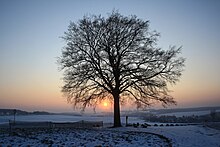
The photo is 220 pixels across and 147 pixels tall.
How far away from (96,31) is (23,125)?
15.5 metres

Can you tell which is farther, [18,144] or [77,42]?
[77,42]

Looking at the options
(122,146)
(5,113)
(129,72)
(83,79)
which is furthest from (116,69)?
(5,113)

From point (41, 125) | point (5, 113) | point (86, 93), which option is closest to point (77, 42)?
point (86, 93)

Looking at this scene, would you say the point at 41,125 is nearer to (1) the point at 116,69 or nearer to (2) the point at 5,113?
(1) the point at 116,69

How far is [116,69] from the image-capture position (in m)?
34.2

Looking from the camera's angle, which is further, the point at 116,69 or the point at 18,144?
the point at 116,69

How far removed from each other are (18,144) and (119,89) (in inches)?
757

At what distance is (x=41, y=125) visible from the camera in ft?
116

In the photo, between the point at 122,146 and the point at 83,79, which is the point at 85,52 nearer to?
the point at 83,79

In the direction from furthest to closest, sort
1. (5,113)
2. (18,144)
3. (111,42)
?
(5,113) < (111,42) < (18,144)

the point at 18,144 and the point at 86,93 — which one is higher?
the point at 86,93

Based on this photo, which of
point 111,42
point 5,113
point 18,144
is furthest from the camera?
point 5,113

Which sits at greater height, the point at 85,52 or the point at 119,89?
the point at 85,52

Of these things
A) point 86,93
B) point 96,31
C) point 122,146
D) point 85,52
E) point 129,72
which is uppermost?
point 96,31
